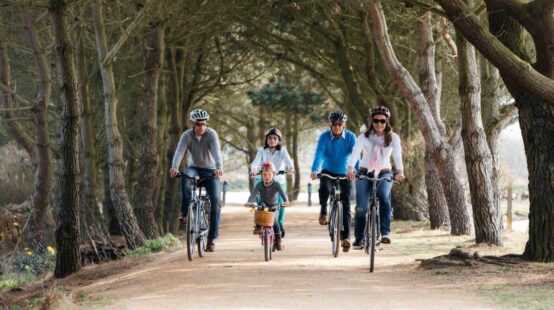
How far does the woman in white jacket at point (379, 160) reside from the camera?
42.3ft

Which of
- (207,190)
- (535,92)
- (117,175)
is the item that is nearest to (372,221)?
(535,92)

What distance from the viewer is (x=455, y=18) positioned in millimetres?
13492

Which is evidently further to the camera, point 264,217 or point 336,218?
point 264,217

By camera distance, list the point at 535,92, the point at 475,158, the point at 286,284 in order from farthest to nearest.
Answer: the point at 475,158
the point at 535,92
the point at 286,284

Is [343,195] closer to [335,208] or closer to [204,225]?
[335,208]

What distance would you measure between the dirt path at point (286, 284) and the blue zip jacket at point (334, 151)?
1.41 meters

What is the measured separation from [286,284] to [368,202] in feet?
6.67

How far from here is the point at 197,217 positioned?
14.5 m

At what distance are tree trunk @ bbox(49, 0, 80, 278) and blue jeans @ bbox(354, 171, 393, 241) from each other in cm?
552

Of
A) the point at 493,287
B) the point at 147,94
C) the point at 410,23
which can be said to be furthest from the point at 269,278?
the point at 410,23

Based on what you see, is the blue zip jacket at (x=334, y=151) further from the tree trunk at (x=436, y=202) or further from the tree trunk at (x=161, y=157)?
the tree trunk at (x=161, y=157)

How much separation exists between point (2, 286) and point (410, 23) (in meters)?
12.9

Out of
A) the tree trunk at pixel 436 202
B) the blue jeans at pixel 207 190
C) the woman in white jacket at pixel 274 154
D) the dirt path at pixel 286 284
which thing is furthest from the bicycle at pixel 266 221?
the tree trunk at pixel 436 202

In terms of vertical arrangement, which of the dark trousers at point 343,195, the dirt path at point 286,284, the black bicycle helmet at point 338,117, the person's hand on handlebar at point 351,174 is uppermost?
the black bicycle helmet at point 338,117
